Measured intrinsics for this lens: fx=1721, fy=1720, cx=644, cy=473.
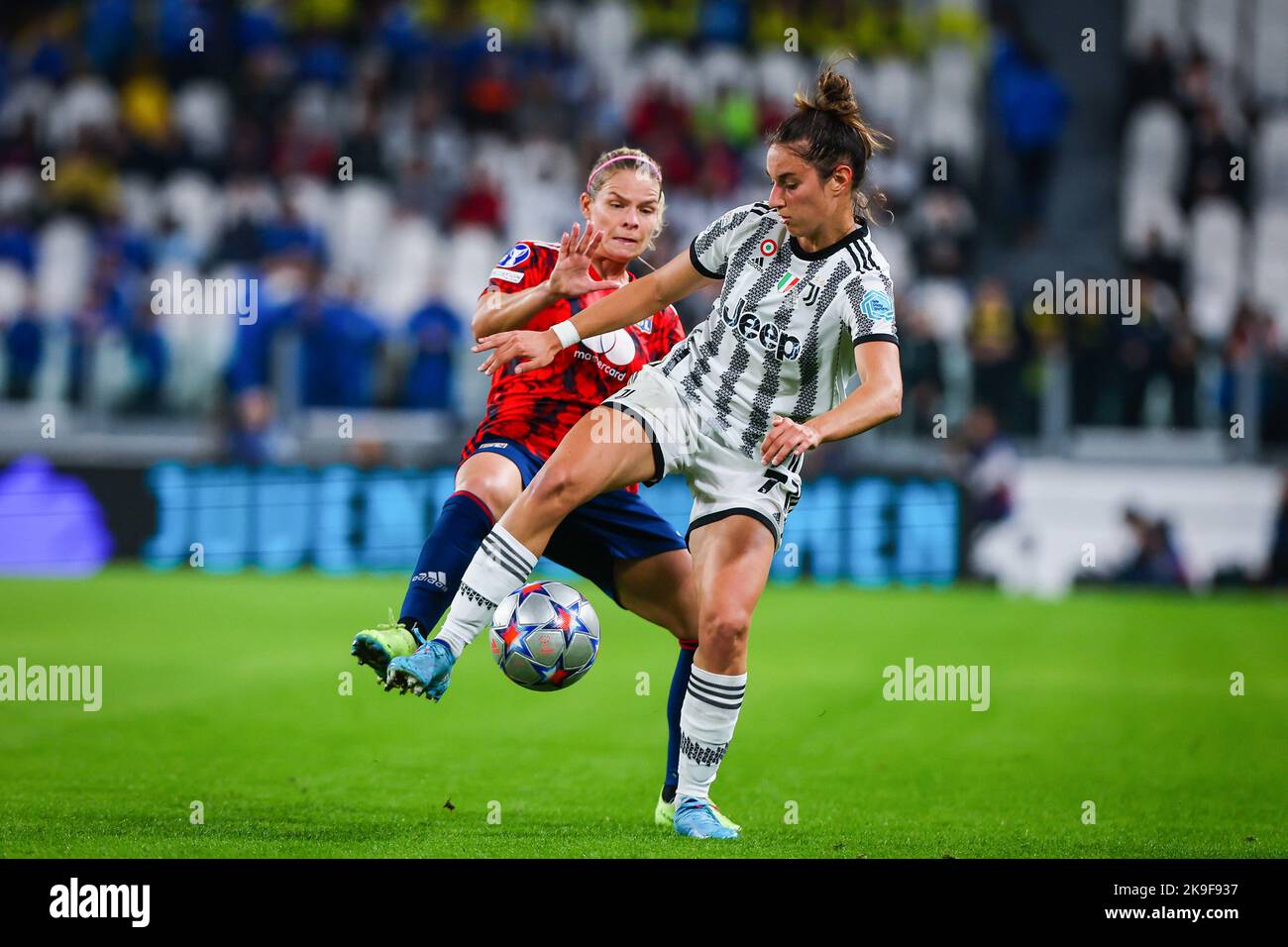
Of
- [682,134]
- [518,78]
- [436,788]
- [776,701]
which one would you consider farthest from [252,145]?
[436,788]

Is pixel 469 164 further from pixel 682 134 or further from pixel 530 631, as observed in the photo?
pixel 530 631

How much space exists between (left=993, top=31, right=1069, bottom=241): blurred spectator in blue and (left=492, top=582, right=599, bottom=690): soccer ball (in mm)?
16990

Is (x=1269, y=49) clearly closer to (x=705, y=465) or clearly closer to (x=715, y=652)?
(x=705, y=465)

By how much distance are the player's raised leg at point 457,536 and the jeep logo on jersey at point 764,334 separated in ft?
3.53

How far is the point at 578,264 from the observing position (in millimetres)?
6484

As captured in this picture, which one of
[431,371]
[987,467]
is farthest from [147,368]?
[987,467]

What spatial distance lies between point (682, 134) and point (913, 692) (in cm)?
Result: 1229

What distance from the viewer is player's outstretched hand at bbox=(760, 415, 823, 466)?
577cm

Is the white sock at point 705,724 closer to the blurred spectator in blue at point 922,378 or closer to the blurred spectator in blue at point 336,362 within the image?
the blurred spectator in blue at point 922,378

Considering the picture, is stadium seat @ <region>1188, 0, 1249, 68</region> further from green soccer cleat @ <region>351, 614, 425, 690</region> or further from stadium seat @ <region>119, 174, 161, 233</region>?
green soccer cleat @ <region>351, 614, 425, 690</region>

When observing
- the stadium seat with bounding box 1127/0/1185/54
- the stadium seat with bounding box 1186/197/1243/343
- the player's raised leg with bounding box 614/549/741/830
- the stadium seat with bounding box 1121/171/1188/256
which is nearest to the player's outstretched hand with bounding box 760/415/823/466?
the player's raised leg with bounding box 614/549/741/830

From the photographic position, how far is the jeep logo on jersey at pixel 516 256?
7.02 m

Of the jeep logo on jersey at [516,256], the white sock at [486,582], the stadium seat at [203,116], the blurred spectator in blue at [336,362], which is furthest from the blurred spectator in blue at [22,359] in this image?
the white sock at [486,582]

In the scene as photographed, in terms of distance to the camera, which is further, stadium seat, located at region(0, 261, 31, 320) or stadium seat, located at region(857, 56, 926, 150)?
stadium seat, located at region(857, 56, 926, 150)
